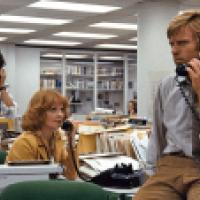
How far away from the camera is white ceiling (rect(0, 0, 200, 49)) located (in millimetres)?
9180

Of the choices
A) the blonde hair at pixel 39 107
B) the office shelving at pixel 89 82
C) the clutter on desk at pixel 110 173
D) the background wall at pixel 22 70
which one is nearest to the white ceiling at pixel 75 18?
the background wall at pixel 22 70

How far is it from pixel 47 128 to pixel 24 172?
1223mm

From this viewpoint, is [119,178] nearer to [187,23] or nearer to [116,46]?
[187,23]

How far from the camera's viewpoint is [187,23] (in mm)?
2387

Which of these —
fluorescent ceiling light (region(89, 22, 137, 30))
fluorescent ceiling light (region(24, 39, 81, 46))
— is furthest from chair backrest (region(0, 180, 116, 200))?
fluorescent ceiling light (region(24, 39, 81, 46))

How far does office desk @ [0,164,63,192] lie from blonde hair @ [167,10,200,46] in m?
0.89

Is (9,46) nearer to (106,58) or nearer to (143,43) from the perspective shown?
(106,58)

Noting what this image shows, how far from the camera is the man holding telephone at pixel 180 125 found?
2254mm

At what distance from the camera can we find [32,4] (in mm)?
9328

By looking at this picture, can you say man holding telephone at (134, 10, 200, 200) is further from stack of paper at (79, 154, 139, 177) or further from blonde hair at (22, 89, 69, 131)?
blonde hair at (22, 89, 69, 131)

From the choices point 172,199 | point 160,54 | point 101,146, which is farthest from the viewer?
point 160,54

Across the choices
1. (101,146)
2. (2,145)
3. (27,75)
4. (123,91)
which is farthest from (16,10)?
(123,91)

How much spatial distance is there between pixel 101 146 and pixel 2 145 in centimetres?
131

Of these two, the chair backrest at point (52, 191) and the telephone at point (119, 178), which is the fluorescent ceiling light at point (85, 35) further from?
the chair backrest at point (52, 191)
